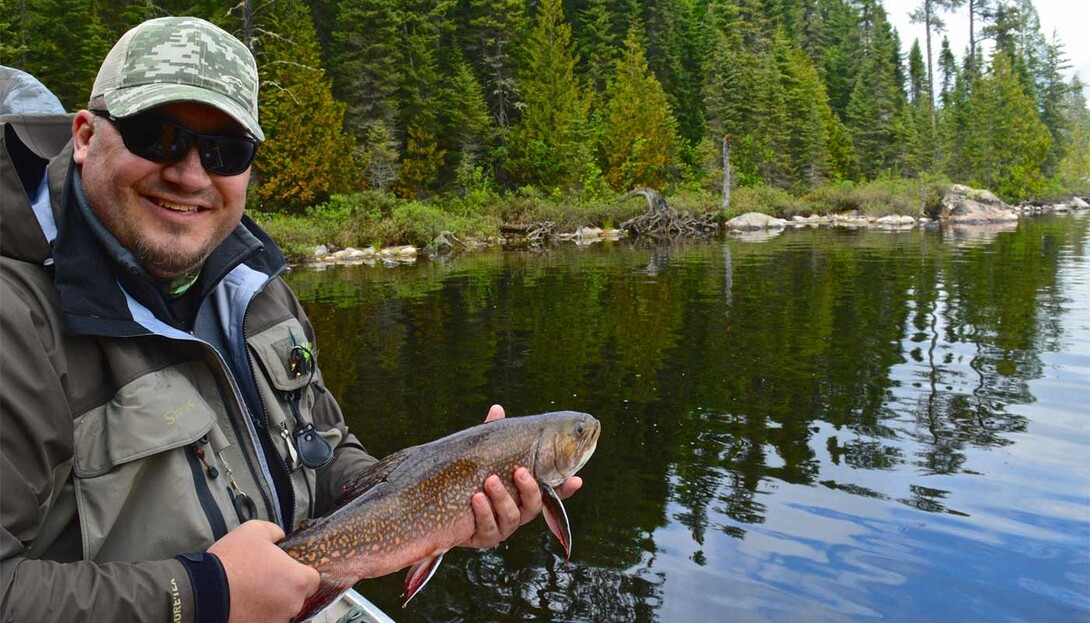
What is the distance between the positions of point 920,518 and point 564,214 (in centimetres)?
3491

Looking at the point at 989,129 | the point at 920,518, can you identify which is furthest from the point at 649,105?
the point at 920,518

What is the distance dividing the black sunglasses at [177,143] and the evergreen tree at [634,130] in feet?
159

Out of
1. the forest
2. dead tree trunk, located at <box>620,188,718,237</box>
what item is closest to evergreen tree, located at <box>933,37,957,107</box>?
the forest

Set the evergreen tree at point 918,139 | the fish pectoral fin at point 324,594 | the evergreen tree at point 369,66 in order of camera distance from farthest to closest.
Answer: the evergreen tree at point 918,139
the evergreen tree at point 369,66
the fish pectoral fin at point 324,594

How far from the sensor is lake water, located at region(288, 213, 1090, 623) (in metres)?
4.96

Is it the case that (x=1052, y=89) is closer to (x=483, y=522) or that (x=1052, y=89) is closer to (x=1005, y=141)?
(x=1005, y=141)

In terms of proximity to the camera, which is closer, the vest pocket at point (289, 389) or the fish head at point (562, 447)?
the vest pocket at point (289, 389)

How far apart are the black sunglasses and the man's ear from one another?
0.09ft

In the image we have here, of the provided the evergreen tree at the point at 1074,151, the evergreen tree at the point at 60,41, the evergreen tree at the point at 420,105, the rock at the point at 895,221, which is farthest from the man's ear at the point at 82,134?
the evergreen tree at the point at 1074,151

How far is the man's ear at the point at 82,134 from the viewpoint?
1947 mm

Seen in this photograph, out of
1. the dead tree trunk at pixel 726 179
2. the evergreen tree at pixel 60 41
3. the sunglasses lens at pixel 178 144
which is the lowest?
the sunglasses lens at pixel 178 144

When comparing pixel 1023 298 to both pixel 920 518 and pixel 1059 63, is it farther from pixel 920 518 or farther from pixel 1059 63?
pixel 1059 63

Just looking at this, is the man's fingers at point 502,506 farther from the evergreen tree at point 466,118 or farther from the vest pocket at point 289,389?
the evergreen tree at point 466,118

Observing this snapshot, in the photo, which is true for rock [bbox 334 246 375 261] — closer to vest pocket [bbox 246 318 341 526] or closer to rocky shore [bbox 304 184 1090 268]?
rocky shore [bbox 304 184 1090 268]
